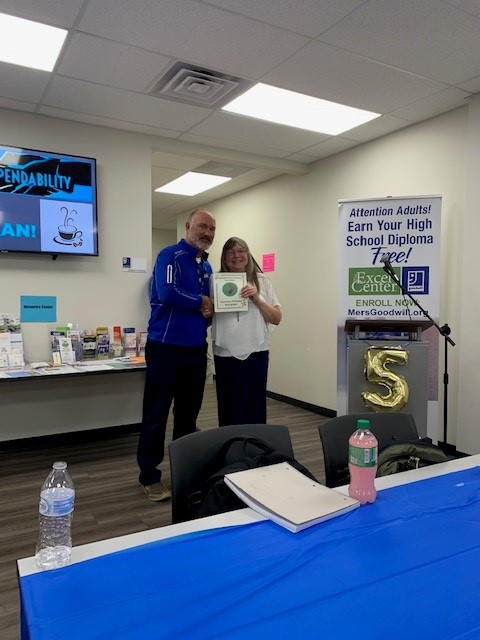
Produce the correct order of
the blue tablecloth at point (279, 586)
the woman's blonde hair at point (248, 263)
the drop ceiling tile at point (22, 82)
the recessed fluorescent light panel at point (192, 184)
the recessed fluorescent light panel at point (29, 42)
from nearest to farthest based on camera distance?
the blue tablecloth at point (279, 586) → the recessed fluorescent light panel at point (29, 42) → the woman's blonde hair at point (248, 263) → the drop ceiling tile at point (22, 82) → the recessed fluorescent light panel at point (192, 184)

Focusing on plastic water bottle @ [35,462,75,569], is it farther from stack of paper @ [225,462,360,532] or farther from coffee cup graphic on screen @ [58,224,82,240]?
coffee cup graphic on screen @ [58,224,82,240]

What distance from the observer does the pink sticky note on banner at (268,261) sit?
19.8ft

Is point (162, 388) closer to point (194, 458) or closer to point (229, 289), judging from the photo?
point (229, 289)

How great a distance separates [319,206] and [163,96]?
225 centimetres

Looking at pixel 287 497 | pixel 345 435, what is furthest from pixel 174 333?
pixel 287 497

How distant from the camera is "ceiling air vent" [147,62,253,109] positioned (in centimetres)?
316

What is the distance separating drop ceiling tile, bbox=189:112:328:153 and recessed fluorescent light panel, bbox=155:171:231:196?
1.38m

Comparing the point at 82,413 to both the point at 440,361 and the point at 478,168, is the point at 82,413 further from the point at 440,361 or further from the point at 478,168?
the point at 478,168

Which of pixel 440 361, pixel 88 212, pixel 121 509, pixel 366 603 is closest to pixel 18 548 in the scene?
pixel 121 509

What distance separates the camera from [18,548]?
2.38 m

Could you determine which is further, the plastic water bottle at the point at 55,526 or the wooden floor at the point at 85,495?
the wooden floor at the point at 85,495

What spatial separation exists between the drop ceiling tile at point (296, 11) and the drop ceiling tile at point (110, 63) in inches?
27.6

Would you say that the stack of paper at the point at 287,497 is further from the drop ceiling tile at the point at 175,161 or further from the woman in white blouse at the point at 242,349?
the drop ceiling tile at the point at 175,161

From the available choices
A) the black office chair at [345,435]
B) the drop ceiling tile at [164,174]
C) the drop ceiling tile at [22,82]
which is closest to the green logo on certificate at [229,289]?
the black office chair at [345,435]
